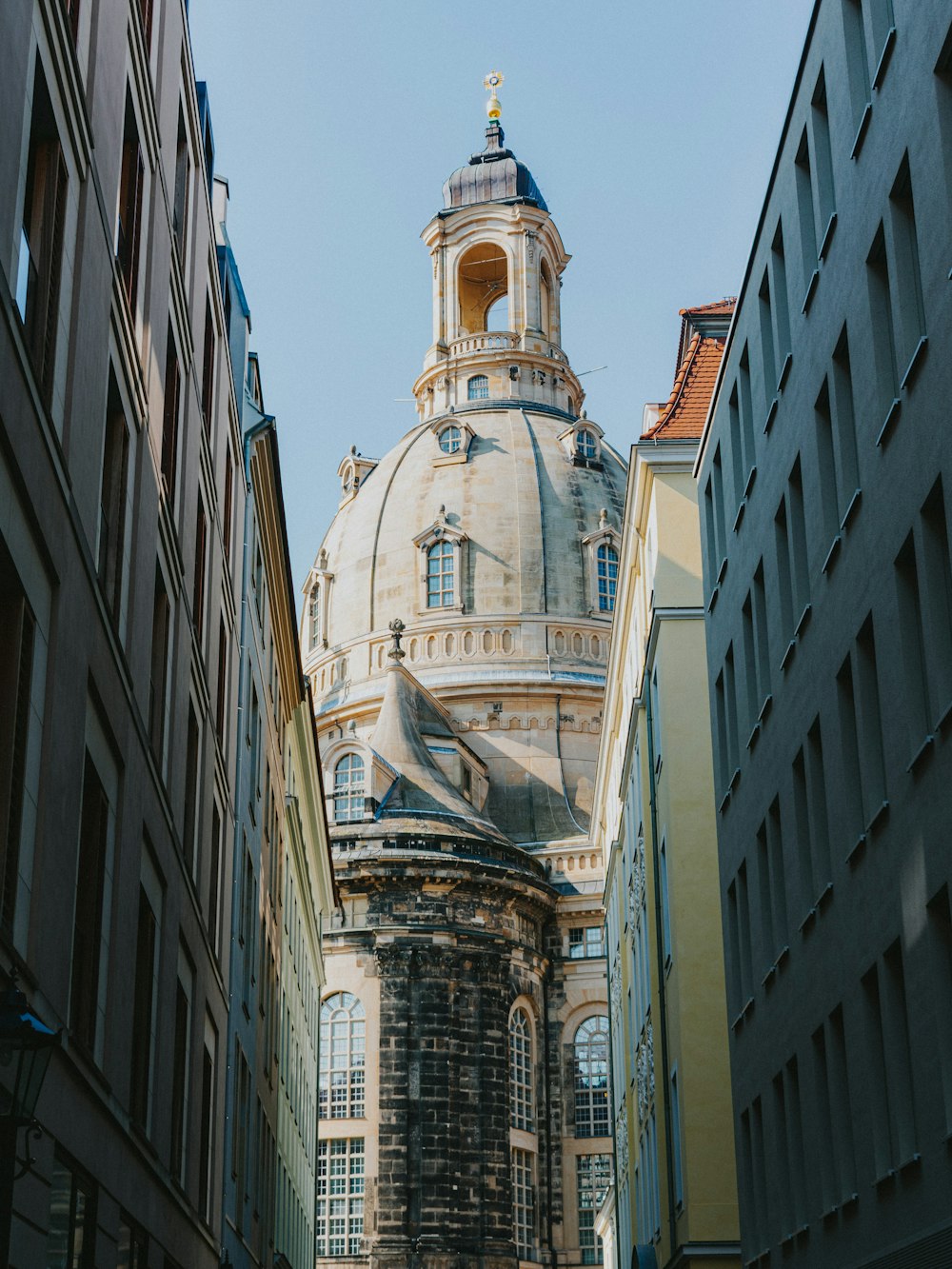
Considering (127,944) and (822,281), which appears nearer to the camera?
(127,944)

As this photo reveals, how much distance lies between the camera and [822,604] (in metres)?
18.4

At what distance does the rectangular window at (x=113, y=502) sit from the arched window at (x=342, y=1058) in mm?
45898

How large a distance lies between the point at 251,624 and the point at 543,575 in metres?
48.2

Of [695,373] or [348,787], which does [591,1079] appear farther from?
[695,373]

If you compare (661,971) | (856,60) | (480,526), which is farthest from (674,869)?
(480,526)

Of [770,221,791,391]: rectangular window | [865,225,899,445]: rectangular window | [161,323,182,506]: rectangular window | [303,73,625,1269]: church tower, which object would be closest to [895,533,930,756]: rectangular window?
[865,225,899,445]: rectangular window

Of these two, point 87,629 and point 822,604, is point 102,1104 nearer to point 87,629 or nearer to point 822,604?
point 87,629

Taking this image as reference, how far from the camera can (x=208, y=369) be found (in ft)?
77.3

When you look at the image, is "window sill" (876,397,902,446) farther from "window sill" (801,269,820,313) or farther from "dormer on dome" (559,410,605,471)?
"dormer on dome" (559,410,605,471)

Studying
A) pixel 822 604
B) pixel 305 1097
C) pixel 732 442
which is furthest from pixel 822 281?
pixel 305 1097

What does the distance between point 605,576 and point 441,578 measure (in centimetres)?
693

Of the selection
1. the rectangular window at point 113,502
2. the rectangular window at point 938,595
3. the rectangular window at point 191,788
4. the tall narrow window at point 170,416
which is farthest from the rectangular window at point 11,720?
the rectangular window at point 191,788

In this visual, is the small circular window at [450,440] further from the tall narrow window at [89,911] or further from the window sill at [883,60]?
the tall narrow window at [89,911]

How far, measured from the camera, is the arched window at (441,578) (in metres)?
77.6
